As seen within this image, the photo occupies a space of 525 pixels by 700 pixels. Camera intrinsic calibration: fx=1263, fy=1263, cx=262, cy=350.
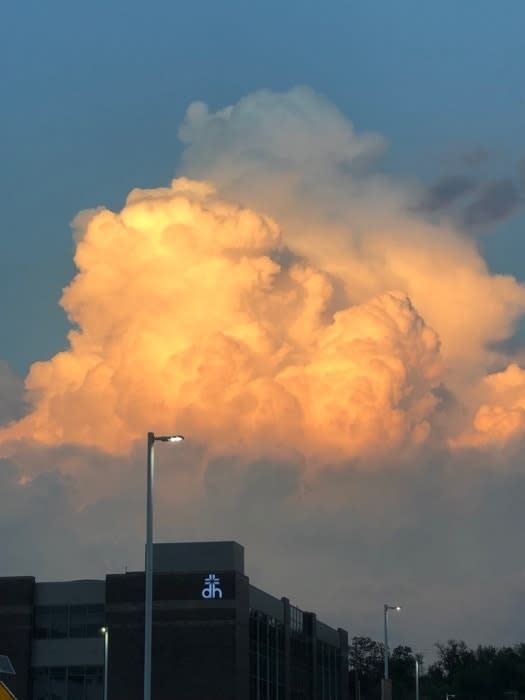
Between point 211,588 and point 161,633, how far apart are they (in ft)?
16.1

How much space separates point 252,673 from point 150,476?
5723 centimetres

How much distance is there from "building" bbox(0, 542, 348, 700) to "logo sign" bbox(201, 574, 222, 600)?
7cm

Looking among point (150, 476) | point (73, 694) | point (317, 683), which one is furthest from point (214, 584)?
point (150, 476)

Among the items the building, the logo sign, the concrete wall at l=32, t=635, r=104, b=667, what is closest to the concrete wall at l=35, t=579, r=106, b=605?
the building

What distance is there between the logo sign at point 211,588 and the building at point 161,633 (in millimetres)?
74

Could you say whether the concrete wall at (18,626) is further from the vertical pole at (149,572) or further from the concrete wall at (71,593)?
the vertical pole at (149,572)

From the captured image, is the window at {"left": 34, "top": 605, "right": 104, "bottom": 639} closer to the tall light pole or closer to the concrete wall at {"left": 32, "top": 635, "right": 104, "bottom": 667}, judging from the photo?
the concrete wall at {"left": 32, "top": 635, "right": 104, "bottom": 667}

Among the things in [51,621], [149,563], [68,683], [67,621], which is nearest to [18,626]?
[51,621]

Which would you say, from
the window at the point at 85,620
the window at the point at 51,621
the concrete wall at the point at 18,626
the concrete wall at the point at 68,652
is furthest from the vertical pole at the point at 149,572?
the window at the point at 51,621

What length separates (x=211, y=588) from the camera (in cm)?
9306

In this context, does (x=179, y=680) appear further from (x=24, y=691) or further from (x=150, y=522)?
(x=150, y=522)

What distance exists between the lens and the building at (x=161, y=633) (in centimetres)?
9219

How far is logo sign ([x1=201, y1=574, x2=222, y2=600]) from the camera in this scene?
305ft

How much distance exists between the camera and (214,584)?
93188mm
